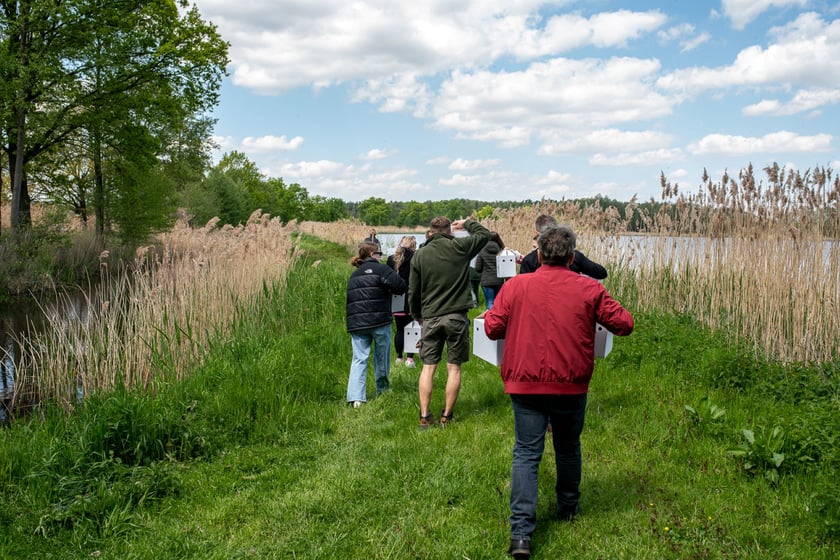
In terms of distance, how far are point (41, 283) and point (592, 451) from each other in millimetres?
17536

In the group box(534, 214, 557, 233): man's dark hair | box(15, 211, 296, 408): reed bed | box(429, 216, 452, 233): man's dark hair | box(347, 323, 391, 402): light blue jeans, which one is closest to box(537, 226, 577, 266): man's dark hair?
box(534, 214, 557, 233): man's dark hair

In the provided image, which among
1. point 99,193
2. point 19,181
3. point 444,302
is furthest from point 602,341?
point 99,193

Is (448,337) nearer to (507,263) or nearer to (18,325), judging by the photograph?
(507,263)

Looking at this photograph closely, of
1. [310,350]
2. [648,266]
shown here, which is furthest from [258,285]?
[648,266]

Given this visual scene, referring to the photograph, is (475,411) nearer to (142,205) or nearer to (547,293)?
(547,293)

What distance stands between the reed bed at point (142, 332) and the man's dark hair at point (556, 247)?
4739mm

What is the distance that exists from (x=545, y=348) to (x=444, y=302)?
8.02 ft

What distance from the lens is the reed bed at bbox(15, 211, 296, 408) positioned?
23.2ft

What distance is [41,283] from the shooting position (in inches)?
695

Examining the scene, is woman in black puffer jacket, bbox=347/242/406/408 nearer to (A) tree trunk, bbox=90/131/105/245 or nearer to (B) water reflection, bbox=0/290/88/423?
(B) water reflection, bbox=0/290/88/423

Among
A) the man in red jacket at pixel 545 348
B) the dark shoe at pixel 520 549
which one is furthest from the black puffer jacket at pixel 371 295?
the dark shoe at pixel 520 549

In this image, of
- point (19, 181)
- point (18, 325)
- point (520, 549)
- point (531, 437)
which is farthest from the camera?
point (19, 181)

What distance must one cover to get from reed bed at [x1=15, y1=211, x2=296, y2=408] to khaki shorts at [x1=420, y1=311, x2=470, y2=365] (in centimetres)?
317

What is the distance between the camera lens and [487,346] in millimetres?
4172
